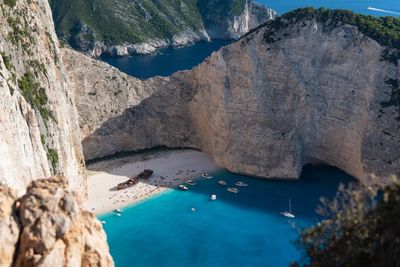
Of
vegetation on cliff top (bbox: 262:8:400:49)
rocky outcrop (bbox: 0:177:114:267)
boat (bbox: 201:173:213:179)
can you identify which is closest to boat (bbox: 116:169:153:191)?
boat (bbox: 201:173:213:179)

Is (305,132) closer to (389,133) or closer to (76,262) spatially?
(389,133)

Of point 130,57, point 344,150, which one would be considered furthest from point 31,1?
point 130,57

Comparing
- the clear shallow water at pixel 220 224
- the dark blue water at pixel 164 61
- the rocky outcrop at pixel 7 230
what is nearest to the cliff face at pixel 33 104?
the clear shallow water at pixel 220 224

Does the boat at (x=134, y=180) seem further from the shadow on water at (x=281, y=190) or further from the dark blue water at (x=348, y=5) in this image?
the dark blue water at (x=348, y=5)

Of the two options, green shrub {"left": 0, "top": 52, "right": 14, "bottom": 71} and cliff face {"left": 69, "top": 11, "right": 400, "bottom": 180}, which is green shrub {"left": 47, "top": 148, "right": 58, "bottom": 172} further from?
cliff face {"left": 69, "top": 11, "right": 400, "bottom": 180}

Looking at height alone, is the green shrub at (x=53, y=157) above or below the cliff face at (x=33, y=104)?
below
